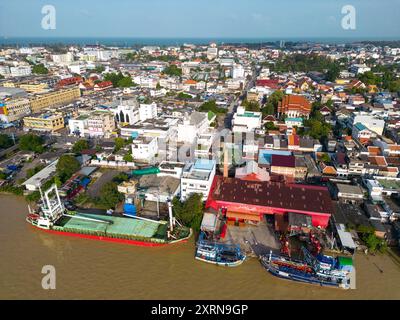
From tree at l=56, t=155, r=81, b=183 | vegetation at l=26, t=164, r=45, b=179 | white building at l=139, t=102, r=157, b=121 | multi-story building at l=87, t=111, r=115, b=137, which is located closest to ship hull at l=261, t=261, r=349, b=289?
tree at l=56, t=155, r=81, b=183

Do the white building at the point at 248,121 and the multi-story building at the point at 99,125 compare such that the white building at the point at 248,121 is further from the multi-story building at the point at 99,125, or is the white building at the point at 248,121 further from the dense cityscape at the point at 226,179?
the multi-story building at the point at 99,125

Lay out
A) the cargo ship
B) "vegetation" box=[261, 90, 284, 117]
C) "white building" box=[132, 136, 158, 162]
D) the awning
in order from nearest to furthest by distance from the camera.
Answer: the cargo ship → the awning → "white building" box=[132, 136, 158, 162] → "vegetation" box=[261, 90, 284, 117]

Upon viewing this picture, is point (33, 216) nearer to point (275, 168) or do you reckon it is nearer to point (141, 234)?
point (141, 234)

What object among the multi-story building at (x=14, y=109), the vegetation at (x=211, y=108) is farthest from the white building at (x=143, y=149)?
the multi-story building at (x=14, y=109)

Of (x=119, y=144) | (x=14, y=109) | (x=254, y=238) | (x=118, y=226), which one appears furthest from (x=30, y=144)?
(x=254, y=238)

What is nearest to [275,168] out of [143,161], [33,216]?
[143,161]

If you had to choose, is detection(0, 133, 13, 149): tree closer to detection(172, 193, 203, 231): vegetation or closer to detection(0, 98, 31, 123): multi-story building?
detection(0, 98, 31, 123): multi-story building

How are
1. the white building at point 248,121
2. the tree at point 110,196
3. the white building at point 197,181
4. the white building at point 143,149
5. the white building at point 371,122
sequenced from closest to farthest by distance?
1. the white building at point 197,181
2. the tree at point 110,196
3. the white building at point 143,149
4. the white building at point 371,122
5. the white building at point 248,121
